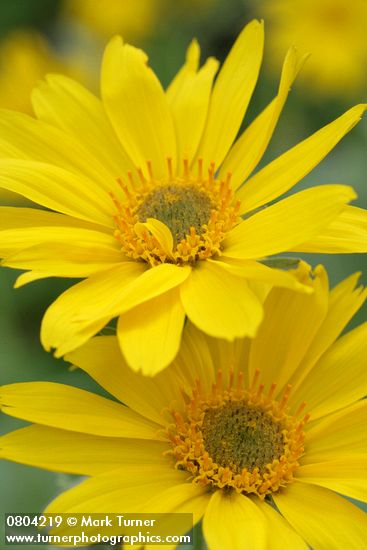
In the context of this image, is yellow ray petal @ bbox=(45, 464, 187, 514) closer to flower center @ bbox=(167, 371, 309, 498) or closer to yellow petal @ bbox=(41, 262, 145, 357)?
flower center @ bbox=(167, 371, 309, 498)

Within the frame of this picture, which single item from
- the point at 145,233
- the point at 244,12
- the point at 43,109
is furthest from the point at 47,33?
the point at 145,233

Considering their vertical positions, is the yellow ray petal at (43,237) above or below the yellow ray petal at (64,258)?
above

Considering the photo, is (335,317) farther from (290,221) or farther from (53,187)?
(53,187)

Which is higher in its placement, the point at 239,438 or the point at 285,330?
the point at 285,330

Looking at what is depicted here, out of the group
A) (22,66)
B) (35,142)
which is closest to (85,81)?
(22,66)

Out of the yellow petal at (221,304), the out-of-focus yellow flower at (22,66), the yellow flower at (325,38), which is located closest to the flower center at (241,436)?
the yellow petal at (221,304)

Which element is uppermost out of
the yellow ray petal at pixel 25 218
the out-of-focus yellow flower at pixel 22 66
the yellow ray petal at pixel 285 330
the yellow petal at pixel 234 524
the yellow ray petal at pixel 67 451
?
the out-of-focus yellow flower at pixel 22 66

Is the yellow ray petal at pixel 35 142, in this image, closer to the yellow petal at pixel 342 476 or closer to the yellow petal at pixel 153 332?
the yellow petal at pixel 153 332
